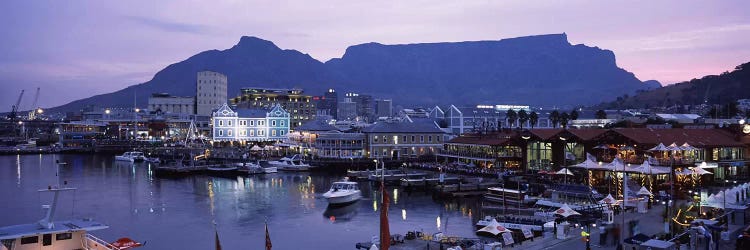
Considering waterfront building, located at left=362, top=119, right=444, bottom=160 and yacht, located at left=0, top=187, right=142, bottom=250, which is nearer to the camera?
yacht, located at left=0, top=187, right=142, bottom=250

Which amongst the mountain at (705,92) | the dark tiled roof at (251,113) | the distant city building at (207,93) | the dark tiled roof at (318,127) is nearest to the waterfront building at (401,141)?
the dark tiled roof at (318,127)

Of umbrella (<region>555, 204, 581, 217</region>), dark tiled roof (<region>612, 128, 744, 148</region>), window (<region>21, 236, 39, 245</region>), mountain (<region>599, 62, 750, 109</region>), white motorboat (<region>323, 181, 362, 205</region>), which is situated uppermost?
mountain (<region>599, 62, 750, 109</region>)

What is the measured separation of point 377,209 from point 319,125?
146 ft

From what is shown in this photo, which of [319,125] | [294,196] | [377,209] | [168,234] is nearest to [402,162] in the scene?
[319,125]

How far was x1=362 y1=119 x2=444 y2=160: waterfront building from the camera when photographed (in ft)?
244

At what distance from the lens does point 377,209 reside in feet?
138

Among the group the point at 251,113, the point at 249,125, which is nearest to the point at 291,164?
the point at 249,125

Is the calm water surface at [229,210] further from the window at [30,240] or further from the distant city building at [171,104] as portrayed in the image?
the distant city building at [171,104]

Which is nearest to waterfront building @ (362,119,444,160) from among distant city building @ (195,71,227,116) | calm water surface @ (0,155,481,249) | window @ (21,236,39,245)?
calm water surface @ (0,155,481,249)

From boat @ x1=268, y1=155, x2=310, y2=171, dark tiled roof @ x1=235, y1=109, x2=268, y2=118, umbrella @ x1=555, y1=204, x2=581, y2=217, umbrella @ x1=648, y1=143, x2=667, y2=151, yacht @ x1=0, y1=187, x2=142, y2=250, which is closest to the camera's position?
yacht @ x1=0, y1=187, x2=142, y2=250

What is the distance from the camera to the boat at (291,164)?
2758 inches

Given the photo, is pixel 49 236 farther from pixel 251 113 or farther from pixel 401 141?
pixel 251 113

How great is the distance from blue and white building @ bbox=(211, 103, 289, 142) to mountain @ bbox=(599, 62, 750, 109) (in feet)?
326

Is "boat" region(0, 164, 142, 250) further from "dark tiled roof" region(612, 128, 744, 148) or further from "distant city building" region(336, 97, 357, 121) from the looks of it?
"distant city building" region(336, 97, 357, 121)
